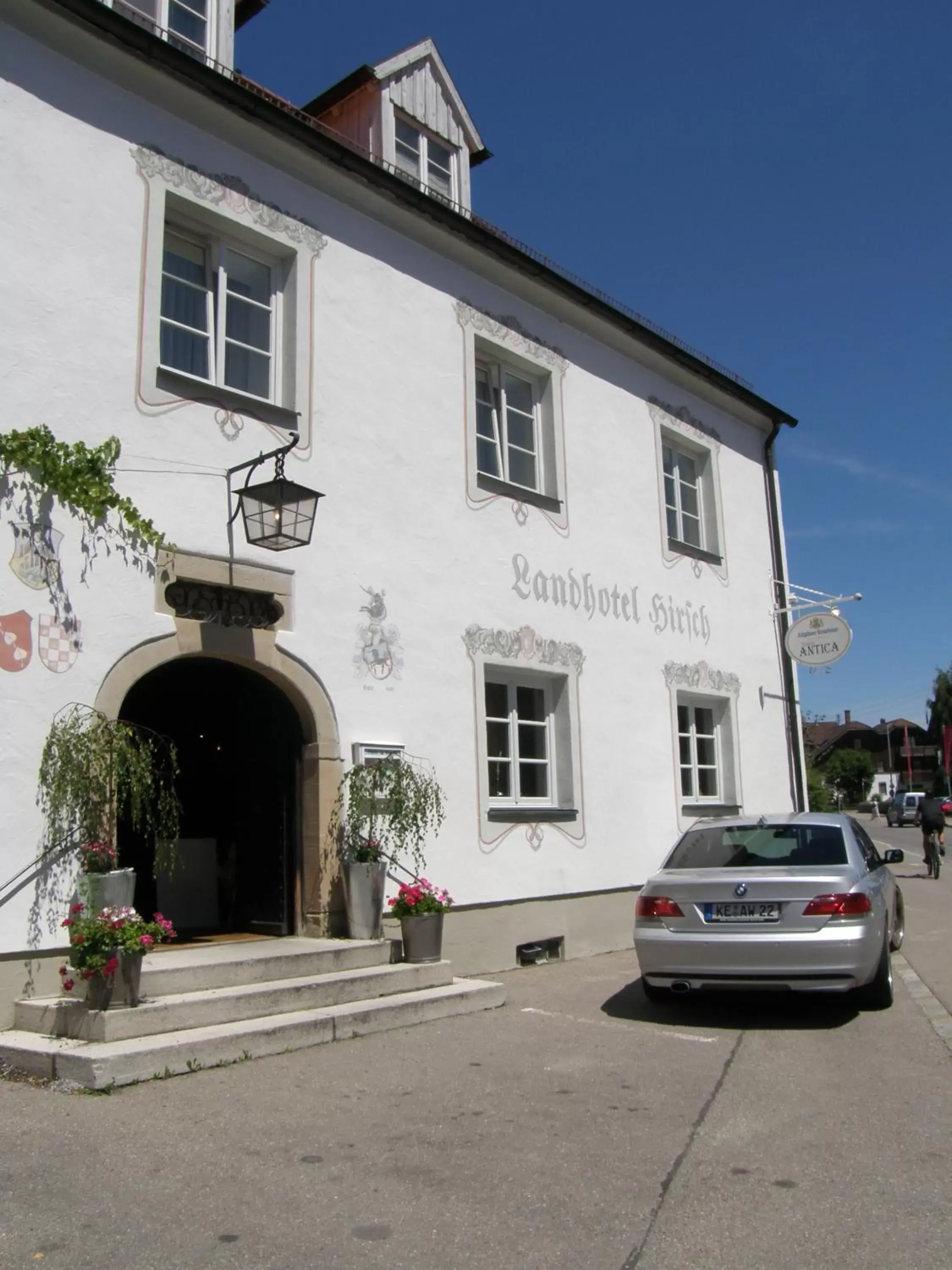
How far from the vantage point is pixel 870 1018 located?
8.25 m

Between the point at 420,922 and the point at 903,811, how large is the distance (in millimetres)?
55034

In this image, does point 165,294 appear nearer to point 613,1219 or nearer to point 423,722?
point 423,722

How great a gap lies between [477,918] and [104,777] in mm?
4276

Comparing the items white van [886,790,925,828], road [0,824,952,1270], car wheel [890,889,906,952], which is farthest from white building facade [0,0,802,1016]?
white van [886,790,925,828]

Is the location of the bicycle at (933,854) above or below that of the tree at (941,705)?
below

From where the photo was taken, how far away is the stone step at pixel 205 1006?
252 inches

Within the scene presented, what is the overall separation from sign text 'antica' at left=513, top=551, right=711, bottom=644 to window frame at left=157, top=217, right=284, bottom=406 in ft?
10.7

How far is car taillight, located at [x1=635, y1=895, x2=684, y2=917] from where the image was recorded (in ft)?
26.5

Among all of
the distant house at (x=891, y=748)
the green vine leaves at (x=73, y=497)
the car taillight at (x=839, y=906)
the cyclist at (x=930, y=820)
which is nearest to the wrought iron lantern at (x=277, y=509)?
the green vine leaves at (x=73, y=497)

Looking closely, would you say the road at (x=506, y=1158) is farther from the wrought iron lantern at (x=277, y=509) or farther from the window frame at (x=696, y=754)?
the window frame at (x=696, y=754)

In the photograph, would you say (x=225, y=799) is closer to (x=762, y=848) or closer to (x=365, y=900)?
(x=365, y=900)

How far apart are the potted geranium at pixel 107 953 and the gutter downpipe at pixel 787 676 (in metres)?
11.4

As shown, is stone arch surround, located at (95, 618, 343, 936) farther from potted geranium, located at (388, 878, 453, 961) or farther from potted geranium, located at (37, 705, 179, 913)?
potted geranium, located at (37, 705, 179, 913)

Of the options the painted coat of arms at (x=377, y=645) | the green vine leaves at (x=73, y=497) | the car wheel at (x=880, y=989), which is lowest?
the car wheel at (x=880, y=989)
